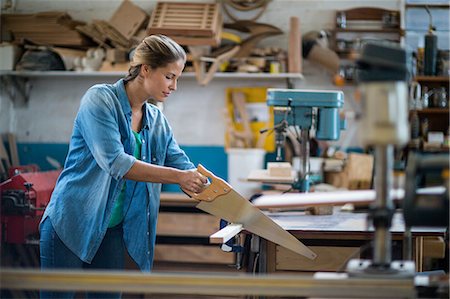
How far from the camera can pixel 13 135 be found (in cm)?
610

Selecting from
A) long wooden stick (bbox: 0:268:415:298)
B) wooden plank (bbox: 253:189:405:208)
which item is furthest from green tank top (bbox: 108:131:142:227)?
long wooden stick (bbox: 0:268:415:298)

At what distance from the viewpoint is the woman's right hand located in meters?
2.73

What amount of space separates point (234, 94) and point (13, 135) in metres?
1.82

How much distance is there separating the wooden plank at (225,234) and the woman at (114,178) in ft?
0.63

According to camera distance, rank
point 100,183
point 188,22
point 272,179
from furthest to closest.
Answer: point 188,22
point 272,179
point 100,183

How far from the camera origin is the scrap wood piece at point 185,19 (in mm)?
5508

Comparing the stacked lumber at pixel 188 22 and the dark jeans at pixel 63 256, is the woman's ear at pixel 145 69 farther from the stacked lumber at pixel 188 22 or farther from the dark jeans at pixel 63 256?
the stacked lumber at pixel 188 22

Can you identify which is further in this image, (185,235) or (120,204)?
(185,235)

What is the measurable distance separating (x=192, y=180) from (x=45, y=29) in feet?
11.3

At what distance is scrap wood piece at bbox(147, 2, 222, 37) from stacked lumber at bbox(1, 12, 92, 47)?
2.07 ft

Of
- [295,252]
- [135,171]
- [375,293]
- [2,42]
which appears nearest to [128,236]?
[135,171]

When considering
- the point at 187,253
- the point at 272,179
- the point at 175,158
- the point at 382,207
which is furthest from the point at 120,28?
the point at 382,207

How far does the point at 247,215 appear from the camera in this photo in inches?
115

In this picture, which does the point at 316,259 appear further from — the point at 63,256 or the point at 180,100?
the point at 180,100
